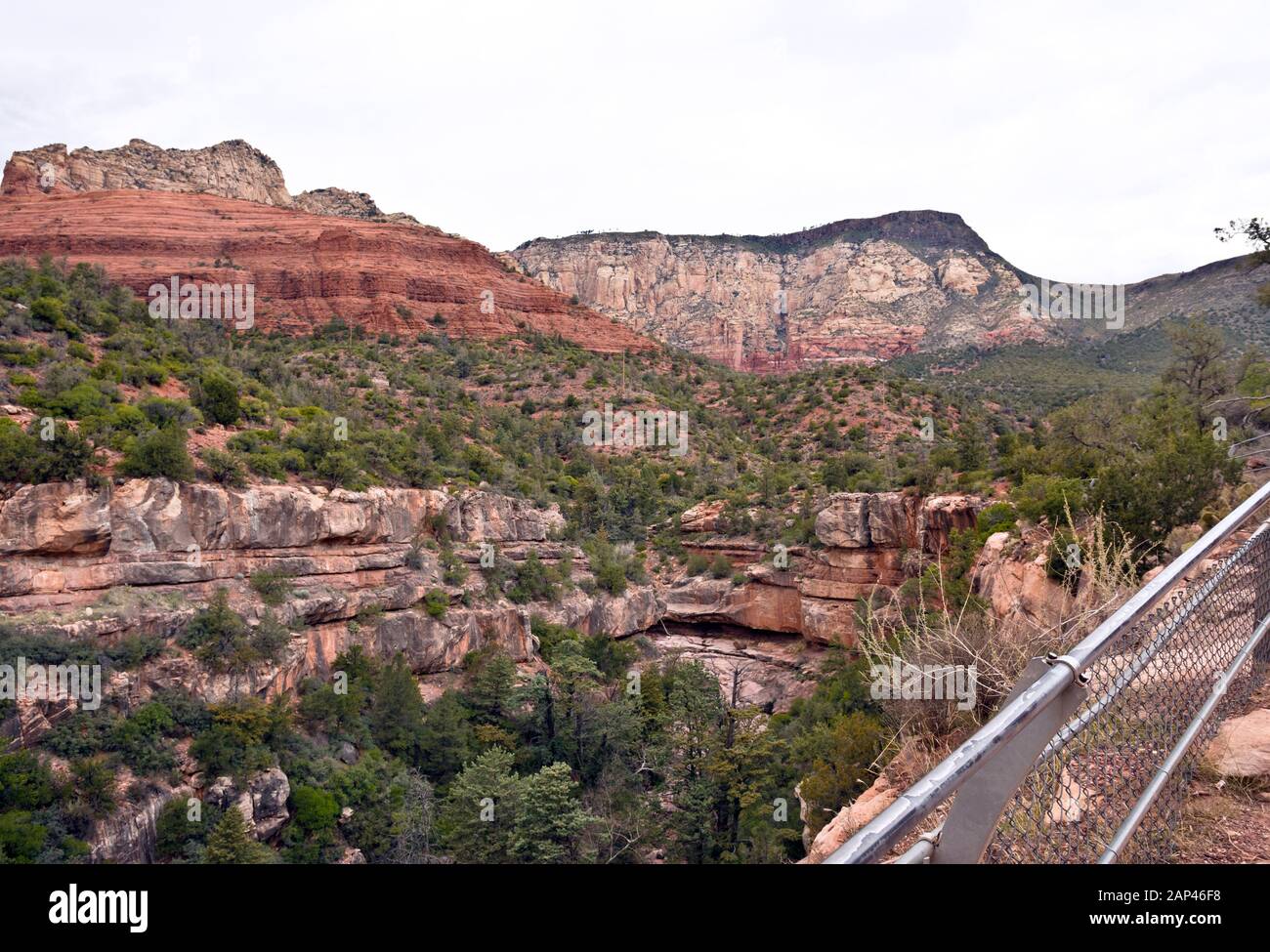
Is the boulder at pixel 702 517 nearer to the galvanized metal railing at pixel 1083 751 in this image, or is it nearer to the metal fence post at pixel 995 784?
the galvanized metal railing at pixel 1083 751

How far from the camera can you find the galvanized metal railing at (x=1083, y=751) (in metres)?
1.67

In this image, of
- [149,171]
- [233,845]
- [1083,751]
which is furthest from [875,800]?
[149,171]

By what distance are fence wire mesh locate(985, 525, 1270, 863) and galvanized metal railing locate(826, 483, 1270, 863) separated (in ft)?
0.03

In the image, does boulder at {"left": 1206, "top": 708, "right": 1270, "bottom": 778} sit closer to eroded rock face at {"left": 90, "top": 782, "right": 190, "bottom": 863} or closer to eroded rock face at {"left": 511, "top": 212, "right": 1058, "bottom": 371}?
eroded rock face at {"left": 90, "top": 782, "right": 190, "bottom": 863}

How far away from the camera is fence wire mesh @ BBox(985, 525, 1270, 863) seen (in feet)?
7.73

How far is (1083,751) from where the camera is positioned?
2809 mm

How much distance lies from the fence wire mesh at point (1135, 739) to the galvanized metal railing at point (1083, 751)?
10 mm

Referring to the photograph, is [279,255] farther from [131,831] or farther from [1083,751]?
[1083,751]

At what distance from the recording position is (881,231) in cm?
10362

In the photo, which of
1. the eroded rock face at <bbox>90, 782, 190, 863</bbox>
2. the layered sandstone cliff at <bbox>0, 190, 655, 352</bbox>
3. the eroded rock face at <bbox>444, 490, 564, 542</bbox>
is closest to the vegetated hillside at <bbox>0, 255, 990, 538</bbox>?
A: the eroded rock face at <bbox>444, 490, 564, 542</bbox>

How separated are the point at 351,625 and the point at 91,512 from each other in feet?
23.1

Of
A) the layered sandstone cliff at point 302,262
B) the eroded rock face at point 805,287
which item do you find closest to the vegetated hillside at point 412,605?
the layered sandstone cliff at point 302,262
